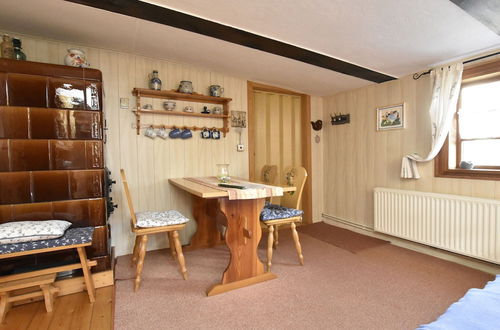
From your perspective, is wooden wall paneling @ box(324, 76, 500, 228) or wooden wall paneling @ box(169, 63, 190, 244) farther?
wooden wall paneling @ box(169, 63, 190, 244)

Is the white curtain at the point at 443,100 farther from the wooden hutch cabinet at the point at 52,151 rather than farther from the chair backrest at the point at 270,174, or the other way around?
the wooden hutch cabinet at the point at 52,151

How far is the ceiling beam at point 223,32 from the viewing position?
1.95 m

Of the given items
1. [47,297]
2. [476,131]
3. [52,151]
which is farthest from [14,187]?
[476,131]

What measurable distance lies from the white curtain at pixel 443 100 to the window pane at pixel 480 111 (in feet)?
0.53

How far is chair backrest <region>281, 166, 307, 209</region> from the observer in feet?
8.21

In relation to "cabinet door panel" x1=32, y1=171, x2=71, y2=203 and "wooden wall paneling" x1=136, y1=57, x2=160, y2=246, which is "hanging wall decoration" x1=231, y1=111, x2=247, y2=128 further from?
"cabinet door panel" x1=32, y1=171, x2=71, y2=203

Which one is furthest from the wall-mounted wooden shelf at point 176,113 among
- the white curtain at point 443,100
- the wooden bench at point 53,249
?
the white curtain at point 443,100

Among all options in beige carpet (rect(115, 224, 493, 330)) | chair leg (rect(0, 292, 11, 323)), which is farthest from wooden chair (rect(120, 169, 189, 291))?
chair leg (rect(0, 292, 11, 323))

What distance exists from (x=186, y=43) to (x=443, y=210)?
303 centimetres

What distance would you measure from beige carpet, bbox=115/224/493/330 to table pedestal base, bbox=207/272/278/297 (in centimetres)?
4

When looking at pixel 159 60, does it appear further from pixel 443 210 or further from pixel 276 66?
pixel 443 210

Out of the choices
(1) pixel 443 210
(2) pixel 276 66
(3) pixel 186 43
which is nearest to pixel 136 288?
(3) pixel 186 43

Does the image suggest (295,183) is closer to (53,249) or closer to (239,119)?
(239,119)

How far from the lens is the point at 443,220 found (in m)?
2.49
